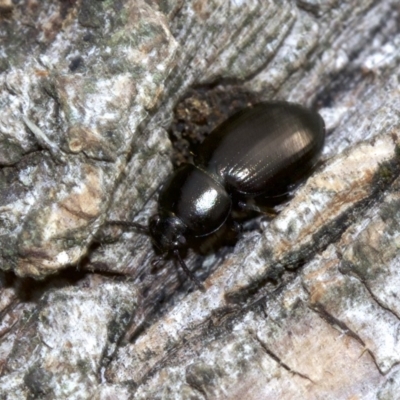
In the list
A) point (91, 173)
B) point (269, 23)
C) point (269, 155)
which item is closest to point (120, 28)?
point (91, 173)

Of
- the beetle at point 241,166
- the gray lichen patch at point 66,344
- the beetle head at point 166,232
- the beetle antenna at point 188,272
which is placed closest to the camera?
the gray lichen patch at point 66,344

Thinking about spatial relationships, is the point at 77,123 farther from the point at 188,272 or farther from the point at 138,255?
the point at 188,272

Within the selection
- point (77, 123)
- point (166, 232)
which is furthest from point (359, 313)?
point (77, 123)

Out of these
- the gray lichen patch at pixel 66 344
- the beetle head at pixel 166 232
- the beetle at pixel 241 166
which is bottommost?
the gray lichen patch at pixel 66 344

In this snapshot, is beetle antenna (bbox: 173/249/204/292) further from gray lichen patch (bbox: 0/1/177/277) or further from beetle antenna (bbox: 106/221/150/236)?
gray lichen patch (bbox: 0/1/177/277)

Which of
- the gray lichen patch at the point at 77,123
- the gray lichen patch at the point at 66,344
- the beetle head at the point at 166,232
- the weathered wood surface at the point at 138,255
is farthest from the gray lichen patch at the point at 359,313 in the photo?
the gray lichen patch at the point at 77,123

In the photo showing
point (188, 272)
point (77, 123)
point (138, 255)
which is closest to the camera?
point (77, 123)

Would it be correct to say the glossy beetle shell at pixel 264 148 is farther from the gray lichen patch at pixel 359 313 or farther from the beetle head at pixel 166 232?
the gray lichen patch at pixel 359 313
